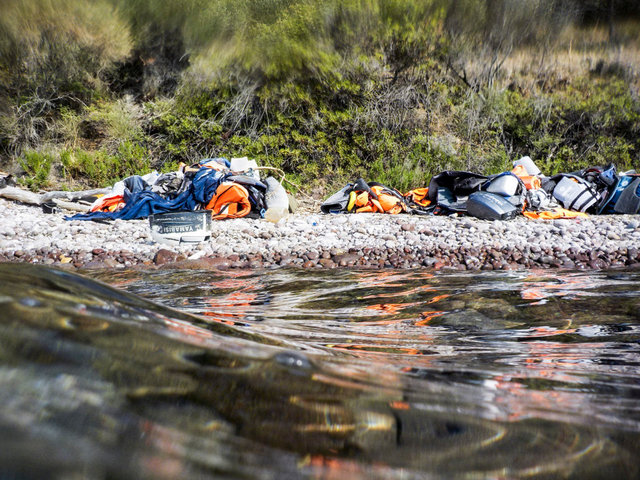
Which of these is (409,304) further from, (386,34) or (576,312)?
(386,34)

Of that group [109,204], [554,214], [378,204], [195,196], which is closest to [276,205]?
[195,196]

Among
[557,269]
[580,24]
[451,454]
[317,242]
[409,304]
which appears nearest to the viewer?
[451,454]

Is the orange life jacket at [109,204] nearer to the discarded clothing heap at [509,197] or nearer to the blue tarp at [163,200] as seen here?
the blue tarp at [163,200]

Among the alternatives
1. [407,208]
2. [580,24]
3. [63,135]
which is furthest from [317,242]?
[580,24]

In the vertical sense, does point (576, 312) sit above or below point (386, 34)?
below

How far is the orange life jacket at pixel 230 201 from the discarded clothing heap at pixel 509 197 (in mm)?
1448

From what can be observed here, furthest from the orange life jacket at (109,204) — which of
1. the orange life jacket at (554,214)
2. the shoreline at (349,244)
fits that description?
the orange life jacket at (554,214)

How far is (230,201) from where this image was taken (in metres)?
6.86

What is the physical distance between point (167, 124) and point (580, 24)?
41.0 feet

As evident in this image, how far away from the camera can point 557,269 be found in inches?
177

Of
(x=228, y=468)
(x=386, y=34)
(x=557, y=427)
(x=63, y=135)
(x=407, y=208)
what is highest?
(x=386, y=34)

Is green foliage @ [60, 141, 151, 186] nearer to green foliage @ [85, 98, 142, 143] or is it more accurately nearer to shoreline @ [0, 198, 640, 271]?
green foliage @ [85, 98, 142, 143]

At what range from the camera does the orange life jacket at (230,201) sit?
22.4 feet

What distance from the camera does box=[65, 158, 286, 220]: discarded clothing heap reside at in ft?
22.3
